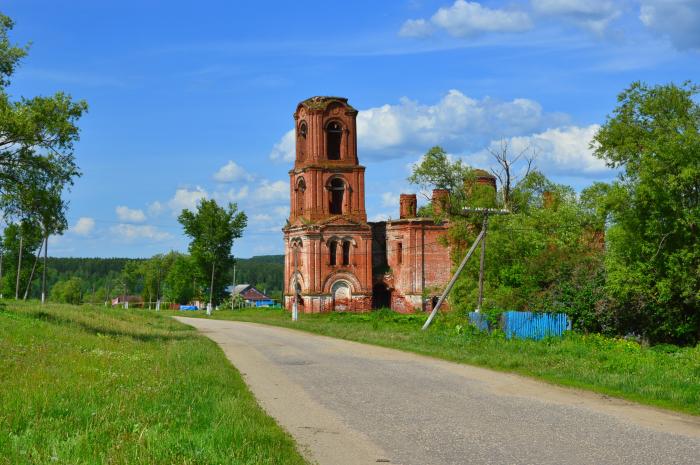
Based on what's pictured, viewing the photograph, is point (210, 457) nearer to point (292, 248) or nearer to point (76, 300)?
point (292, 248)

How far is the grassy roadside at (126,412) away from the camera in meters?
7.61

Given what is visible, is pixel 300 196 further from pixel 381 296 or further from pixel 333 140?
pixel 381 296

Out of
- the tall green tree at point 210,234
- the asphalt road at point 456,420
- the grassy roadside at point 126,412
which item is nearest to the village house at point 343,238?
the tall green tree at point 210,234

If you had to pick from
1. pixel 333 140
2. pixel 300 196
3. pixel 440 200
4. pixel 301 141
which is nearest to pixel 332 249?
pixel 300 196

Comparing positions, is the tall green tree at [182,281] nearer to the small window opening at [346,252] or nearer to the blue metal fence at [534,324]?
the small window opening at [346,252]

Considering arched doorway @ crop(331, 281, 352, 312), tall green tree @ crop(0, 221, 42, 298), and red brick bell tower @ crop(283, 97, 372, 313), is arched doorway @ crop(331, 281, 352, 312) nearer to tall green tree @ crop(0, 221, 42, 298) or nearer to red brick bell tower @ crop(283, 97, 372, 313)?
red brick bell tower @ crop(283, 97, 372, 313)

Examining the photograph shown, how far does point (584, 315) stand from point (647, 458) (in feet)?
58.5

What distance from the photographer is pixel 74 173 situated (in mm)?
23375

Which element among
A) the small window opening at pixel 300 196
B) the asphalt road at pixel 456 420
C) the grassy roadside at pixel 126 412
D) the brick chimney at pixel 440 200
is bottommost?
the asphalt road at pixel 456 420

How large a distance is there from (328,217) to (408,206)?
6.88 meters

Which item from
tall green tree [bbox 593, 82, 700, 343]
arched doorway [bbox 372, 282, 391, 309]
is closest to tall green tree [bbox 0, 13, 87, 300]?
tall green tree [bbox 593, 82, 700, 343]

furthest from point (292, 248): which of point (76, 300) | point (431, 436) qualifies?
point (76, 300)

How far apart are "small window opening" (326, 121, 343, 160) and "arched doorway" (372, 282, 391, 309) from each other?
10.3 meters

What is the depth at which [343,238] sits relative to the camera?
56.8 m
